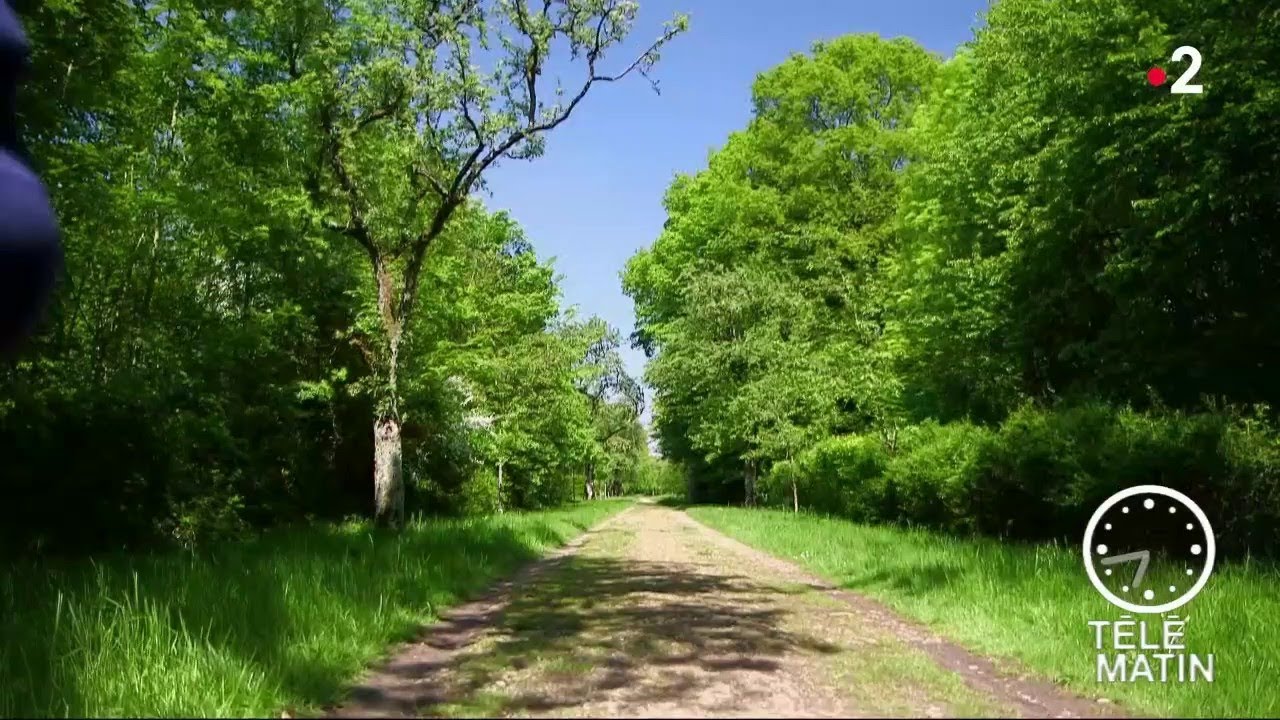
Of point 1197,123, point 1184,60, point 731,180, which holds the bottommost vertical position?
A: point 1197,123

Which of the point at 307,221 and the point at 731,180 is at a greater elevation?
the point at 731,180

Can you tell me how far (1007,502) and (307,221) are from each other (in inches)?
593

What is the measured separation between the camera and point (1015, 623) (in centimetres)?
800

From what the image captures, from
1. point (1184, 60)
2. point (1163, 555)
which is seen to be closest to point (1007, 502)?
point (1163, 555)

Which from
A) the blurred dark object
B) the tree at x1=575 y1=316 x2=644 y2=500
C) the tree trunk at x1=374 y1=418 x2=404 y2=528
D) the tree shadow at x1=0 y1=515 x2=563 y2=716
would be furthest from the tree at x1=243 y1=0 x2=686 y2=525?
the tree at x1=575 y1=316 x2=644 y2=500

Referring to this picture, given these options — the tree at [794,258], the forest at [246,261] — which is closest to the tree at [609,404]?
the tree at [794,258]

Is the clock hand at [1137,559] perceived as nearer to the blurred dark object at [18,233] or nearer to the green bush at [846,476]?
the blurred dark object at [18,233]

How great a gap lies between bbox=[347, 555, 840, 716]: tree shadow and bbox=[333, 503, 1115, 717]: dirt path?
15mm

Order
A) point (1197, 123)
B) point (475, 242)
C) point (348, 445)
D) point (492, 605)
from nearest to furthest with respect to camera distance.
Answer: point (492, 605) → point (1197, 123) → point (348, 445) → point (475, 242)

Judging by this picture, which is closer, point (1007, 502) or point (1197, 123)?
point (1197, 123)

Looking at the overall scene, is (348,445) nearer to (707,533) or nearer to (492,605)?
(707,533)

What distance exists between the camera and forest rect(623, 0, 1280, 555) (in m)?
13.1

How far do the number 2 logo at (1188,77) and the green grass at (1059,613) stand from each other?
7421mm

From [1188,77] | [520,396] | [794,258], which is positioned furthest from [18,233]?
[794,258]
